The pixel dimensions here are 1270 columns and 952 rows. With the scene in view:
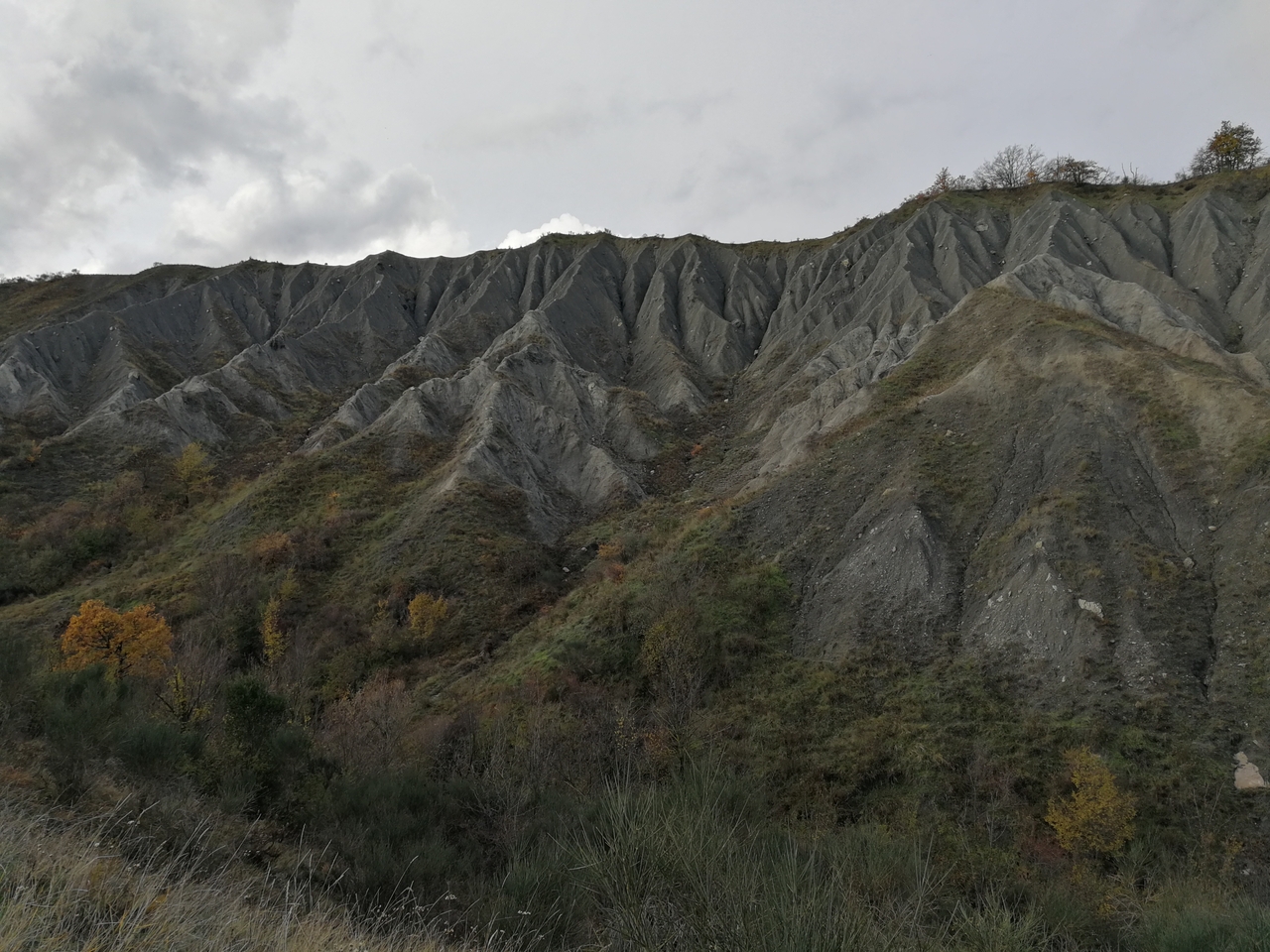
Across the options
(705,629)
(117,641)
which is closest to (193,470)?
(117,641)

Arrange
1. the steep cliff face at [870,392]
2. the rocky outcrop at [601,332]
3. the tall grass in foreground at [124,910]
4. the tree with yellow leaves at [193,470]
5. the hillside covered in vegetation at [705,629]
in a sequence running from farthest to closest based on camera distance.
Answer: the tree with yellow leaves at [193,470] → the rocky outcrop at [601,332] → the steep cliff face at [870,392] → the hillside covered in vegetation at [705,629] → the tall grass in foreground at [124,910]

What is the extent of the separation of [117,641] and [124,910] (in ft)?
79.8

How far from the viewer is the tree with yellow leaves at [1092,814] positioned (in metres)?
13.2

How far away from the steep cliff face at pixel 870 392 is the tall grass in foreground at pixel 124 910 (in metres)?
17.9

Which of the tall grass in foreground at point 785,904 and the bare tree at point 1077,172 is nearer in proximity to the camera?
the tall grass in foreground at point 785,904

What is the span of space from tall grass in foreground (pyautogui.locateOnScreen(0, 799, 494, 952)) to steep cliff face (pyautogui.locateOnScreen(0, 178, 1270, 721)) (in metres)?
17.9

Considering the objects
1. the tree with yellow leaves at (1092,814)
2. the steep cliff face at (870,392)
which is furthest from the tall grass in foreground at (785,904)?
the steep cliff face at (870,392)

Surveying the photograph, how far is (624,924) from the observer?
4500mm

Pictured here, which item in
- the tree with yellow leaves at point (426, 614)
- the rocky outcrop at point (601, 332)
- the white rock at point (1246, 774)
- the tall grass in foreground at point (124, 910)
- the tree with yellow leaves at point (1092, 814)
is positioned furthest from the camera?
the rocky outcrop at point (601, 332)

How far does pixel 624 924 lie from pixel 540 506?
34918 mm

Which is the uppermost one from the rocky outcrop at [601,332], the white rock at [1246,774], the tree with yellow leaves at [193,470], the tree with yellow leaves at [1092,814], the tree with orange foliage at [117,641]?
the rocky outcrop at [601,332]

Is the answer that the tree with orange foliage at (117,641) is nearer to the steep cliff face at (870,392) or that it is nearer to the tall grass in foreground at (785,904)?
the steep cliff face at (870,392)

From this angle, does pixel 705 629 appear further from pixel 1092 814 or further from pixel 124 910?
pixel 124 910

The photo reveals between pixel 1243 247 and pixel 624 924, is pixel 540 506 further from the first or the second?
pixel 1243 247
